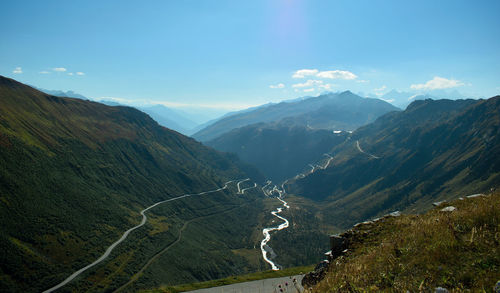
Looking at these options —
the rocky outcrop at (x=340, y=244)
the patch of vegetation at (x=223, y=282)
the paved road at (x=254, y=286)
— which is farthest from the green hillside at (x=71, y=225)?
the rocky outcrop at (x=340, y=244)

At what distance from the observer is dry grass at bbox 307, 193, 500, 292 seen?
9.05m

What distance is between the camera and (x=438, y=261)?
34.1ft

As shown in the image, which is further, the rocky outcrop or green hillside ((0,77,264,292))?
green hillside ((0,77,264,292))

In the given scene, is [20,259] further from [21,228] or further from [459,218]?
[459,218]

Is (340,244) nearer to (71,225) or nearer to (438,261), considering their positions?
(438,261)

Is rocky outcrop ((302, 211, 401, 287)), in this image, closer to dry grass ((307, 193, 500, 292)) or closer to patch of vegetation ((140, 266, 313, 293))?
dry grass ((307, 193, 500, 292))

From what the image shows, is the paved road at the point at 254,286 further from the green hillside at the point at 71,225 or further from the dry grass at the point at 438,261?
the green hillside at the point at 71,225

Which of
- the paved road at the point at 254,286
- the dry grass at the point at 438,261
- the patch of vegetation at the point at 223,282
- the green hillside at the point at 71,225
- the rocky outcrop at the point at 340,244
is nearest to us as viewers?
the dry grass at the point at 438,261

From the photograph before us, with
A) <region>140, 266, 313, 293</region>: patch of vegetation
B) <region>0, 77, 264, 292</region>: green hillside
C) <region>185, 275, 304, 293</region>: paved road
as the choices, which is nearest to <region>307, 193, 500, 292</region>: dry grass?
<region>185, 275, 304, 293</region>: paved road

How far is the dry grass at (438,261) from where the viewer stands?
9047 mm

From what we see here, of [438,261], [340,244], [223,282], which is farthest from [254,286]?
[438,261]

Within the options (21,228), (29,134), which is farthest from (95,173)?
(21,228)

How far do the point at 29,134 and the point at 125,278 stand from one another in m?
121

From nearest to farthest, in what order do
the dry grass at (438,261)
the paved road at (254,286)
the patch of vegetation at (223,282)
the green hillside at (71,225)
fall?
1. the dry grass at (438,261)
2. the paved road at (254,286)
3. the patch of vegetation at (223,282)
4. the green hillside at (71,225)
